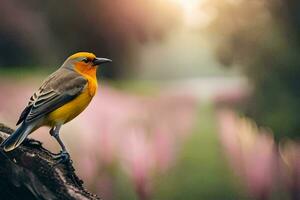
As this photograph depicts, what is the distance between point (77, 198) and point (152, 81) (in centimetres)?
168

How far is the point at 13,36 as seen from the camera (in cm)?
312

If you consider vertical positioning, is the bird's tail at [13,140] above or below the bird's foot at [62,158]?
above

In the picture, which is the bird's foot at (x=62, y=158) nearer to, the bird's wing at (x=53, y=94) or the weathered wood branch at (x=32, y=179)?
the weathered wood branch at (x=32, y=179)

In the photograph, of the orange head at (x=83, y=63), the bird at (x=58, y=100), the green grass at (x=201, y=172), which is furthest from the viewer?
the green grass at (x=201, y=172)

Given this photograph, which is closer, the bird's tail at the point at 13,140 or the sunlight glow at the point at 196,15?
the bird's tail at the point at 13,140

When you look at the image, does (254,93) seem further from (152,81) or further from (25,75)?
(25,75)

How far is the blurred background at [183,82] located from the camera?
3.09 metres

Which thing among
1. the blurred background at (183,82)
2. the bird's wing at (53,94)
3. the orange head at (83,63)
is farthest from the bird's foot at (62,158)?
the blurred background at (183,82)

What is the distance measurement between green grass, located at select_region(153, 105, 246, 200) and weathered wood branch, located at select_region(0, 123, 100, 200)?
160cm

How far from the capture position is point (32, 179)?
4.80 ft

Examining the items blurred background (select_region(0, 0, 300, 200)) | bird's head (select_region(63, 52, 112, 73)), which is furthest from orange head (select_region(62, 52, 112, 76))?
blurred background (select_region(0, 0, 300, 200))

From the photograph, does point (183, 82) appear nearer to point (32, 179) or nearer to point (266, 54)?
point (266, 54)

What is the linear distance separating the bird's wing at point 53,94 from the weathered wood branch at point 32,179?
0.22m

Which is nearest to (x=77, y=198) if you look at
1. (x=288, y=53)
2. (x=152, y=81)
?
(x=152, y=81)
